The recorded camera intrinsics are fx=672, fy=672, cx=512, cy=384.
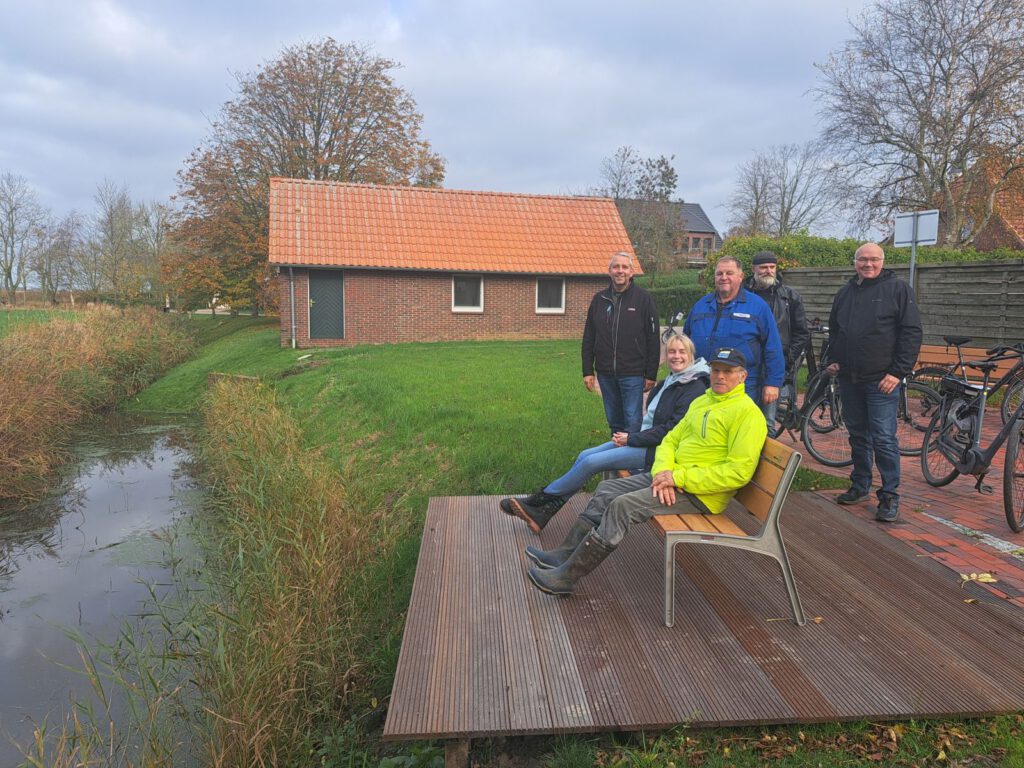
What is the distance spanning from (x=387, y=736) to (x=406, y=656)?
516 millimetres

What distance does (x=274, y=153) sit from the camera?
2920 cm

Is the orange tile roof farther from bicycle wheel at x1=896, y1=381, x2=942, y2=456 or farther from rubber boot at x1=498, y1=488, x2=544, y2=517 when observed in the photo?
rubber boot at x1=498, y1=488, x2=544, y2=517

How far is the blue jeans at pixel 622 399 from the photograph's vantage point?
551cm

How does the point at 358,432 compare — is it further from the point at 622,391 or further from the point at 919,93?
the point at 919,93

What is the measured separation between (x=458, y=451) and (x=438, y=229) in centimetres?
1584

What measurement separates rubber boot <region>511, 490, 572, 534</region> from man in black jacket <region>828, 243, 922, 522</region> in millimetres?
2284

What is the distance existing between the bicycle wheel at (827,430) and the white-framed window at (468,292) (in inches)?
582

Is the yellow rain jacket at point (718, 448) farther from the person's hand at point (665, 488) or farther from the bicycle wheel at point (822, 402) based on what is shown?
the bicycle wheel at point (822, 402)

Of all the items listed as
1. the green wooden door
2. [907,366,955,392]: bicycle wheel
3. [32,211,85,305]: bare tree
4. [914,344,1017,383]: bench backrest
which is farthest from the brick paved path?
[32,211,85,305]: bare tree

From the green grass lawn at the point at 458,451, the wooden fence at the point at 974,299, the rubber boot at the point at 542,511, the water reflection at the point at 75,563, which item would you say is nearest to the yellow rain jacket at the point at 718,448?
the rubber boot at the point at 542,511

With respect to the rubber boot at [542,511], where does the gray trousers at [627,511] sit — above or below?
above

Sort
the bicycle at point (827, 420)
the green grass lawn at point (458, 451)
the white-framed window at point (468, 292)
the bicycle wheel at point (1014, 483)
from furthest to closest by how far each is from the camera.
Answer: the white-framed window at point (468, 292)
the bicycle at point (827, 420)
the bicycle wheel at point (1014, 483)
the green grass lawn at point (458, 451)

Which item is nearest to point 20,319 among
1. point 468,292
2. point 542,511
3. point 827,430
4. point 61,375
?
point 61,375

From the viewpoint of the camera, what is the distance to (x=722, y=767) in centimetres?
248
